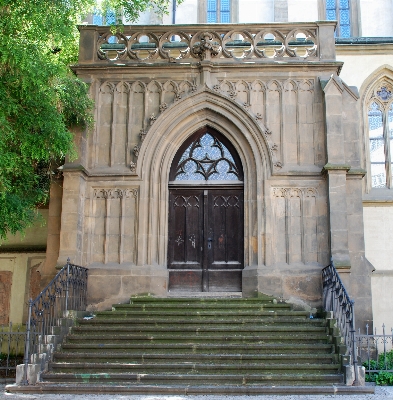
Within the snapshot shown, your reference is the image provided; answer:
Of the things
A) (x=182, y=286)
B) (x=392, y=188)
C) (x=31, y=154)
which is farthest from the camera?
(x=392, y=188)

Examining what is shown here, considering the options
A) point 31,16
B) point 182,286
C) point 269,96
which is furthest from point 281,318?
point 31,16

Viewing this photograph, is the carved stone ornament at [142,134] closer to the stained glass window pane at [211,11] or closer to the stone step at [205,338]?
the stone step at [205,338]

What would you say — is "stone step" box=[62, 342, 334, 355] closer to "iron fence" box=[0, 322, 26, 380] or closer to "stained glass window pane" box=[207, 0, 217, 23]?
"iron fence" box=[0, 322, 26, 380]

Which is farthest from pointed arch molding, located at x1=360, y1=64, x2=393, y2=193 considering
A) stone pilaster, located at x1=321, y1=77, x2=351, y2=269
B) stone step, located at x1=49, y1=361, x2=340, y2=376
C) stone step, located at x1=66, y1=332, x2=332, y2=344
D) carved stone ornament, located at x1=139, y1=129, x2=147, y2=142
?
stone step, located at x1=49, y1=361, x2=340, y2=376

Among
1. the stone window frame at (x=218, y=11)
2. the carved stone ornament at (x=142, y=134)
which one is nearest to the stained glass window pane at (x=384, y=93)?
the stone window frame at (x=218, y=11)

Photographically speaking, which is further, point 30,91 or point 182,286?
point 182,286

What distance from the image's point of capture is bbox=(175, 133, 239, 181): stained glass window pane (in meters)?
13.7

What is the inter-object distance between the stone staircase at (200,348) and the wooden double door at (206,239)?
4.46ft

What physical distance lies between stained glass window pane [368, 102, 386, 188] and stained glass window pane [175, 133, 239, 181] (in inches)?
198

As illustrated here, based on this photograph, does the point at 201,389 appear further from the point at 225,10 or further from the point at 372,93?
the point at 225,10

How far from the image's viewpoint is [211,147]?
1381cm

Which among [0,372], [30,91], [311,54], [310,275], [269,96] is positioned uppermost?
[311,54]

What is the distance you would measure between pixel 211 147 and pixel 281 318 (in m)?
4.57

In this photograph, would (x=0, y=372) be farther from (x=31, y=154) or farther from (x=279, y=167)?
(x=279, y=167)
